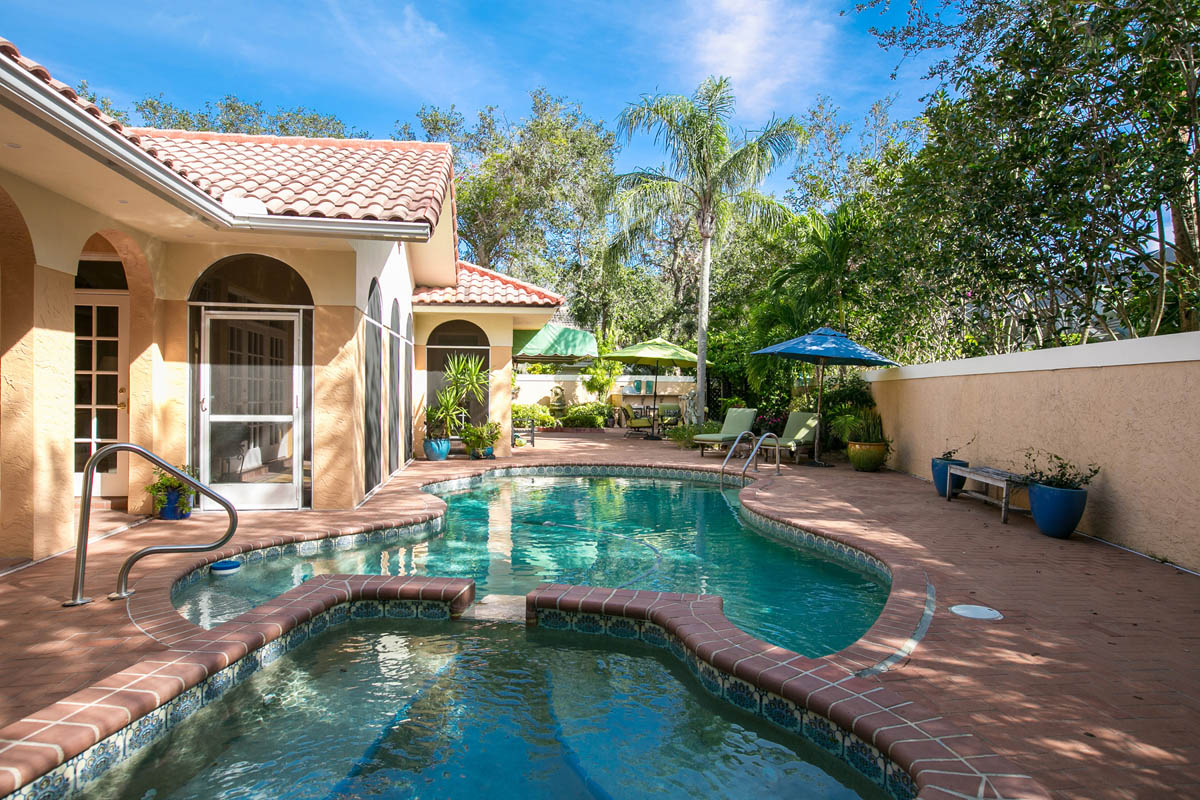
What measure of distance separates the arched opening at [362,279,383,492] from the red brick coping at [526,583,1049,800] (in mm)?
4889

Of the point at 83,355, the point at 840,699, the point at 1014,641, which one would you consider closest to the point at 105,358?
the point at 83,355

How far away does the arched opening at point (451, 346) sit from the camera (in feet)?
47.8

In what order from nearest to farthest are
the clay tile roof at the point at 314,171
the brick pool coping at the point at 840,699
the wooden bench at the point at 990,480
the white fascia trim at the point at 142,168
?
the brick pool coping at the point at 840,699 < the white fascia trim at the point at 142,168 < the clay tile roof at the point at 314,171 < the wooden bench at the point at 990,480

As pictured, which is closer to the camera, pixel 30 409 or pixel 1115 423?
pixel 30 409

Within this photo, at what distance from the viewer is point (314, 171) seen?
843cm

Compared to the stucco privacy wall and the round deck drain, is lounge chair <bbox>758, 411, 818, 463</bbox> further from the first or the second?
the round deck drain

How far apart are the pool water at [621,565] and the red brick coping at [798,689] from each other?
0.71m

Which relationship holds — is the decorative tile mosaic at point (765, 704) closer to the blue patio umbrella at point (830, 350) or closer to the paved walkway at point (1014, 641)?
the paved walkway at point (1014, 641)

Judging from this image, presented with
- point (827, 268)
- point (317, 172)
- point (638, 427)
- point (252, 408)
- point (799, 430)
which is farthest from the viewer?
point (638, 427)

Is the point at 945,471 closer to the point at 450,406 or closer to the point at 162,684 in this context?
the point at 450,406

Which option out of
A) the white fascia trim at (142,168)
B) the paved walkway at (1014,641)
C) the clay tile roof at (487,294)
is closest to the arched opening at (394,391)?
the clay tile roof at (487,294)

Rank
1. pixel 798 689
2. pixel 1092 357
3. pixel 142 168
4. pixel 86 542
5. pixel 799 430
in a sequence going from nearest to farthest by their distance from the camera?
pixel 798 689 < pixel 86 542 < pixel 142 168 < pixel 1092 357 < pixel 799 430

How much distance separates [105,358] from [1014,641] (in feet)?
30.7

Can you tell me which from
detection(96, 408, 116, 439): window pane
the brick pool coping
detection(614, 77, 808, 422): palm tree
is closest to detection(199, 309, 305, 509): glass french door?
detection(96, 408, 116, 439): window pane
